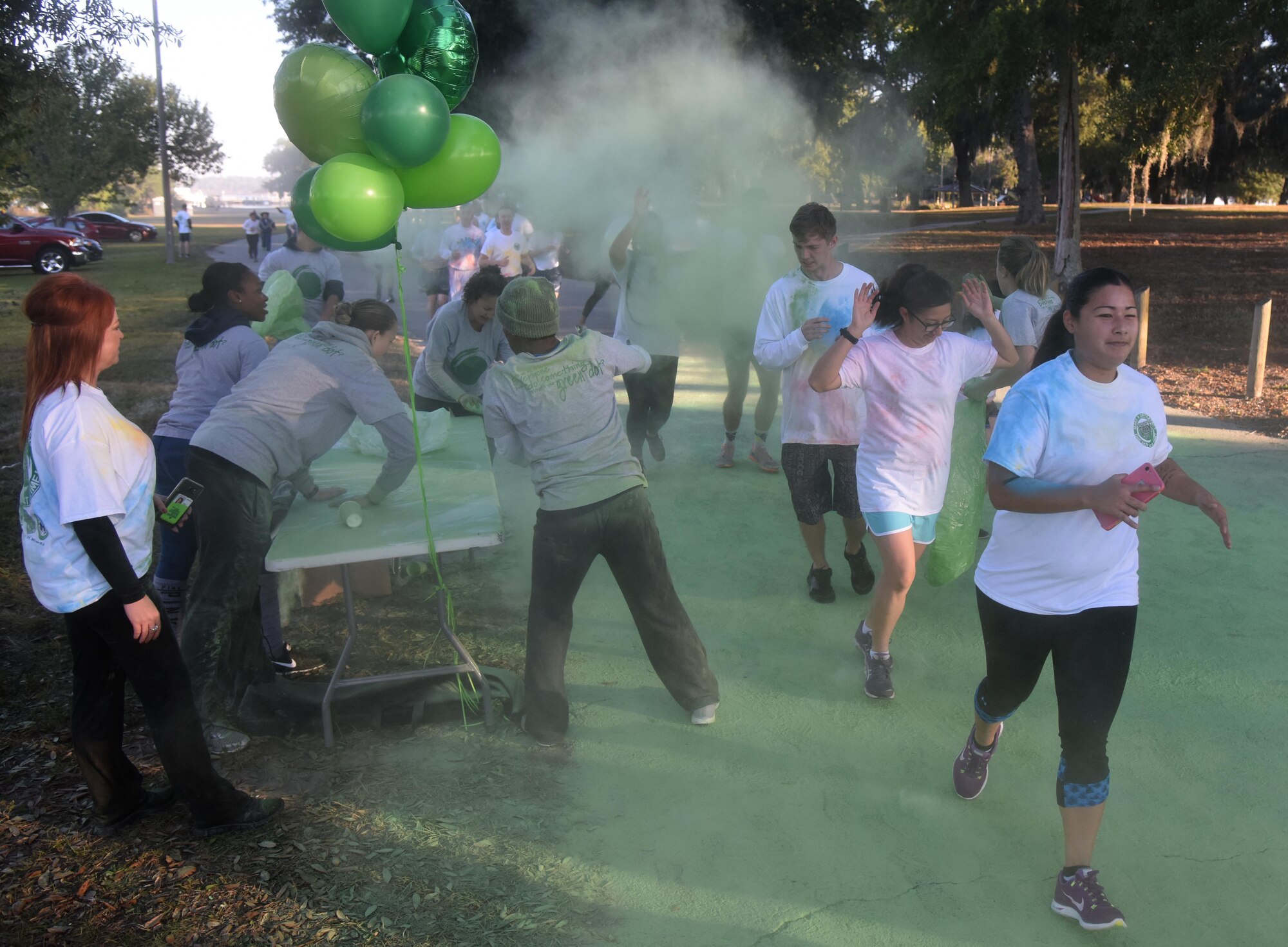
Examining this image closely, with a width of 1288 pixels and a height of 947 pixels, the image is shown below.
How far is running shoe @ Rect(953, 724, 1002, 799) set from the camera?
2951mm

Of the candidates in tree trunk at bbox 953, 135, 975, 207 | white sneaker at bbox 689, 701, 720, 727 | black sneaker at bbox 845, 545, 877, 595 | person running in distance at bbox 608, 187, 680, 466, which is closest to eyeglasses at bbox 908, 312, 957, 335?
black sneaker at bbox 845, 545, 877, 595

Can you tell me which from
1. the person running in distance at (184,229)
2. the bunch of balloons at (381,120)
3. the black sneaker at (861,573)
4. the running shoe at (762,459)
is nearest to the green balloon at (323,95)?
the bunch of balloons at (381,120)

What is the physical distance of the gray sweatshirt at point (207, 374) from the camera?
12.4ft

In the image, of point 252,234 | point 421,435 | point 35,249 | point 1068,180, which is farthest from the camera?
point 252,234

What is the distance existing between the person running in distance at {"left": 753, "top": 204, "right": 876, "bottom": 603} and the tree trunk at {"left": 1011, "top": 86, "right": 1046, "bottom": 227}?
2305cm

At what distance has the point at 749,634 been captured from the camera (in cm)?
419

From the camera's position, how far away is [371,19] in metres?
3.21

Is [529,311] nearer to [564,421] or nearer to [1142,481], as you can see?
[564,421]

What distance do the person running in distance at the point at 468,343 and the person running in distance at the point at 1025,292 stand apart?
8.15 feet

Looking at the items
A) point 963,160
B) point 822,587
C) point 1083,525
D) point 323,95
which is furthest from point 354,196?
point 963,160

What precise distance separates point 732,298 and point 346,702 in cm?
483

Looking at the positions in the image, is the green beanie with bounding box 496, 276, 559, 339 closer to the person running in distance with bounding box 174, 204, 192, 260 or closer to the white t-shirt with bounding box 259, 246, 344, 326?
the white t-shirt with bounding box 259, 246, 344, 326

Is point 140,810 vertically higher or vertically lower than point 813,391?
lower

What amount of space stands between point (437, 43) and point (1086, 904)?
10.8ft
